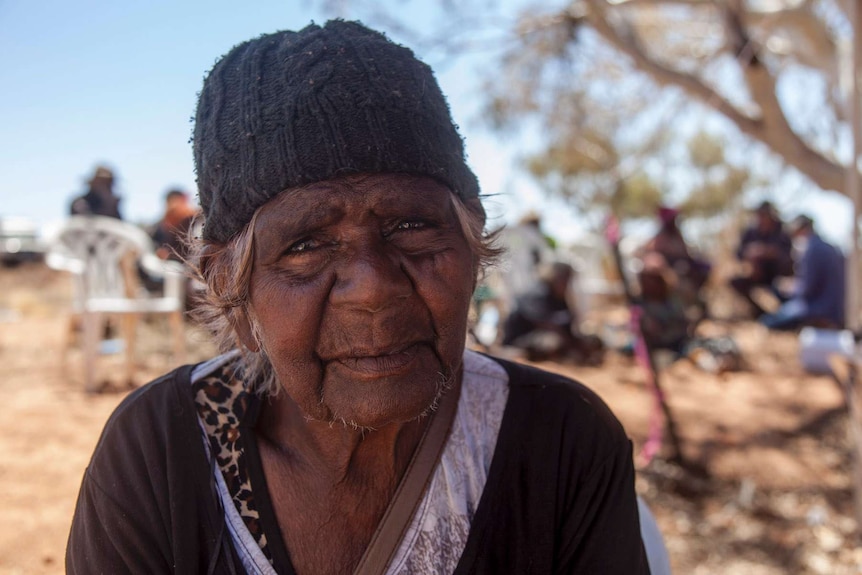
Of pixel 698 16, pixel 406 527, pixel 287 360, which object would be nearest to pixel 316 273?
pixel 287 360

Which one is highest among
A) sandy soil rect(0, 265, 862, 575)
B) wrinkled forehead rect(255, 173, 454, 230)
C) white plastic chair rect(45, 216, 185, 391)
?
wrinkled forehead rect(255, 173, 454, 230)

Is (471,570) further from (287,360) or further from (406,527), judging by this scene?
(287,360)

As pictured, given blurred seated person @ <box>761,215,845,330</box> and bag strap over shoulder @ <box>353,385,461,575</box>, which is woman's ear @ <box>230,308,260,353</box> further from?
blurred seated person @ <box>761,215,845,330</box>

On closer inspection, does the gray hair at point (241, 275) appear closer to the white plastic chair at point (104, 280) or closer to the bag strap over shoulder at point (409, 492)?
the bag strap over shoulder at point (409, 492)

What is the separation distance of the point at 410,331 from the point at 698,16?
7573mm

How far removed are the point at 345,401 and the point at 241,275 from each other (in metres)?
0.34

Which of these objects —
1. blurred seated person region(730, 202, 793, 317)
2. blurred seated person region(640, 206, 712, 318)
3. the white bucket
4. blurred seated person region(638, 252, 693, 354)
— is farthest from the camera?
blurred seated person region(730, 202, 793, 317)

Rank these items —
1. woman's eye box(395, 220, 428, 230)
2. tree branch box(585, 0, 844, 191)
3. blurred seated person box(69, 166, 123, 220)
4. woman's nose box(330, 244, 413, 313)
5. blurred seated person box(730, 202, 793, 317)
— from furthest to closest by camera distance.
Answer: blurred seated person box(730, 202, 793, 317) < blurred seated person box(69, 166, 123, 220) < tree branch box(585, 0, 844, 191) < woman's eye box(395, 220, 428, 230) < woman's nose box(330, 244, 413, 313)

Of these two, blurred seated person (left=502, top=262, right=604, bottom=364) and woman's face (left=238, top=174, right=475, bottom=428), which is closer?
woman's face (left=238, top=174, right=475, bottom=428)

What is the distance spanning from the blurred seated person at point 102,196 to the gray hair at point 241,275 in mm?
6436

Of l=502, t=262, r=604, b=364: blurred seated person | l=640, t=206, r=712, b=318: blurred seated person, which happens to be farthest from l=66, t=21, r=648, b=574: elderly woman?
l=640, t=206, r=712, b=318: blurred seated person

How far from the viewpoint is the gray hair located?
1284mm

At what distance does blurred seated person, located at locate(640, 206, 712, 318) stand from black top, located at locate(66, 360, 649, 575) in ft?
22.4

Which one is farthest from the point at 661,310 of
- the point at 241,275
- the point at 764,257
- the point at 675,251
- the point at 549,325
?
the point at 241,275
